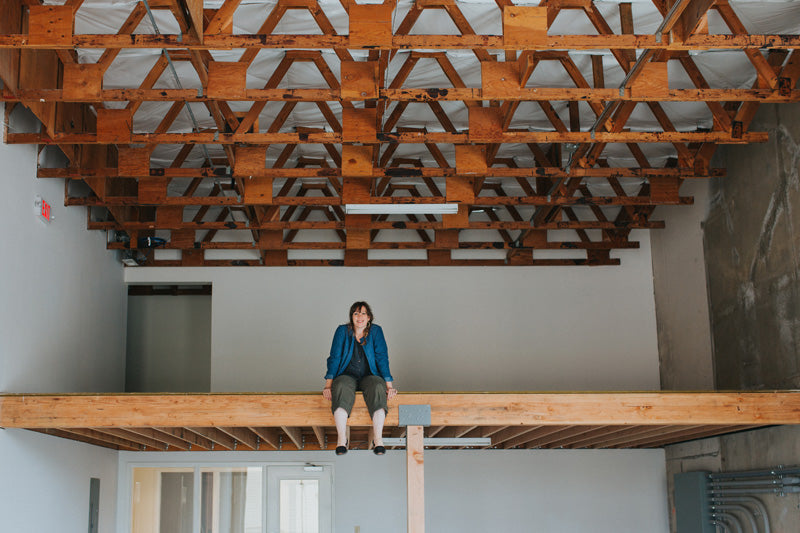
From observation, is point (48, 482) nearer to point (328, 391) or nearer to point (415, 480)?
point (328, 391)

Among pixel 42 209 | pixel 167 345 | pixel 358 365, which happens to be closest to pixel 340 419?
pixel 358 365

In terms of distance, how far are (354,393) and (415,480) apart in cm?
96

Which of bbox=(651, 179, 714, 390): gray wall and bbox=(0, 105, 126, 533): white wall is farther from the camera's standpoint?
bbox=(651, 179, 714, 390): gray wall

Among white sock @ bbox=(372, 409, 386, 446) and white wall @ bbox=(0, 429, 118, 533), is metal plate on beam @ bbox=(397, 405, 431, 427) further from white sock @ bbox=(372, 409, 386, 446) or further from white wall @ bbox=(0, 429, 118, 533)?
white wall @ bbox=(0, 429, 118, 533)

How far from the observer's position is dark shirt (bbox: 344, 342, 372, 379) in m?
7.85

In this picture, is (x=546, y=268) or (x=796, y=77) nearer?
(x=796, y=77)

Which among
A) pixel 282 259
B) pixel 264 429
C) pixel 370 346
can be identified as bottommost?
pixel 264 429

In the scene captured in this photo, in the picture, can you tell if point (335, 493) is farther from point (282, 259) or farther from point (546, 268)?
point (546, 268)

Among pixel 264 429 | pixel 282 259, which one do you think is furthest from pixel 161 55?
pixel 282 259

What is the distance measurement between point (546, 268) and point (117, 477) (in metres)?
6.88

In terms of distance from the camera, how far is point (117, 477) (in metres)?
11.4

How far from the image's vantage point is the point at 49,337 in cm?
928

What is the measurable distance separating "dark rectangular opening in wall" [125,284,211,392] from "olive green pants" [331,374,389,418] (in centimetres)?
708

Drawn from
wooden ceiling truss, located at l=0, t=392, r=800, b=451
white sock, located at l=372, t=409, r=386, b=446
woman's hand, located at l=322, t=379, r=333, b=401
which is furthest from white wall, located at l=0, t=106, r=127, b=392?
white sock, located at l=372, t=409, r=386, b=446
